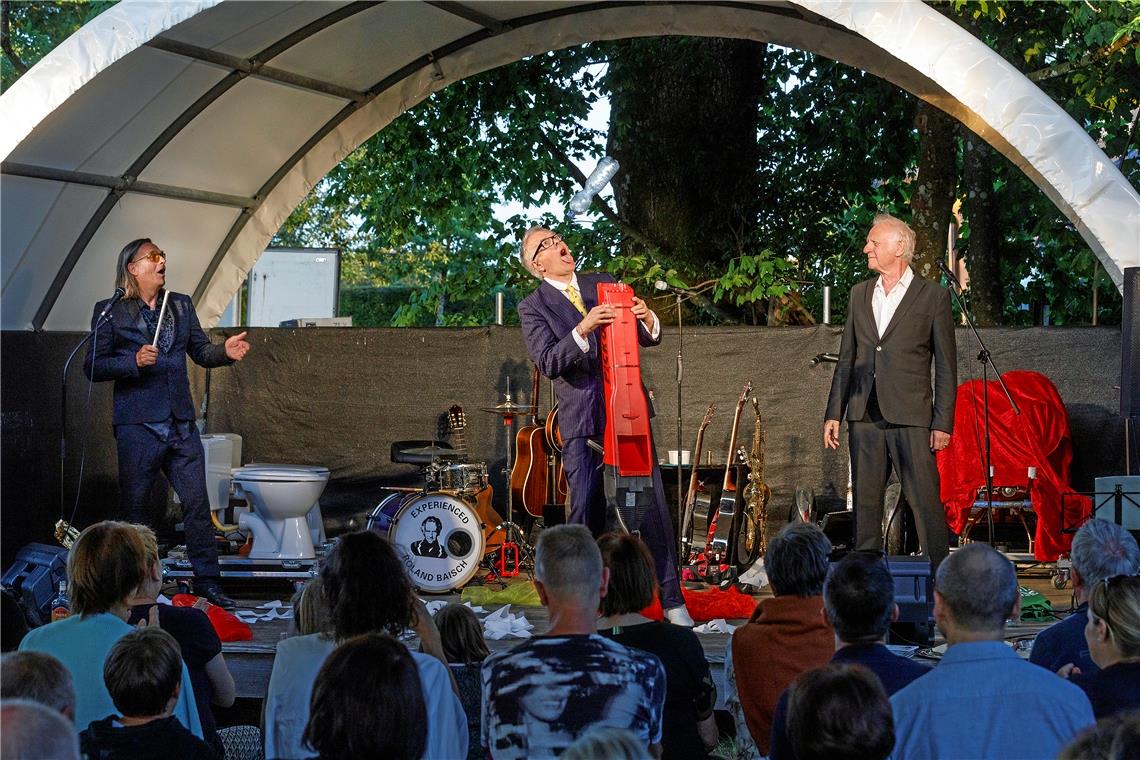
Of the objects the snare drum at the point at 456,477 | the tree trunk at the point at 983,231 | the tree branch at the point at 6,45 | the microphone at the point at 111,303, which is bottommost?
the snare drum at the point at 456,477

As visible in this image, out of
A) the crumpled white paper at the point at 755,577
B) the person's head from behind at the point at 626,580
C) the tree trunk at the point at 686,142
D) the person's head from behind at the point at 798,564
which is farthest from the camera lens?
the tree trunk at the point at 686,142

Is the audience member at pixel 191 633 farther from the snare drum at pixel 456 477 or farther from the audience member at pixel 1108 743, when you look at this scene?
the snare drum at pixel 456 477

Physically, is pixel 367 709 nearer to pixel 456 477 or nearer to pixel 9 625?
pixel 9 625

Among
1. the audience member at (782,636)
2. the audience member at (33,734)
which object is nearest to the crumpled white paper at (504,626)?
the audience member at (782,636)

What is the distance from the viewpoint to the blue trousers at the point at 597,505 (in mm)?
6367

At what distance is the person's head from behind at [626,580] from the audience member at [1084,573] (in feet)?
3.90

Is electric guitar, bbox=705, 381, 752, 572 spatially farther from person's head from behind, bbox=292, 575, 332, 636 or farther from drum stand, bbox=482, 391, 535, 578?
person's head from behind, bbox=292, 575, 332, 636

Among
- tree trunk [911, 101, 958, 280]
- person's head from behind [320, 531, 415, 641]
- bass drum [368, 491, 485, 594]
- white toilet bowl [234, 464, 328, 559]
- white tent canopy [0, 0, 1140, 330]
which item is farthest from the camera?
tree trunk [911, 101, 958, 280]

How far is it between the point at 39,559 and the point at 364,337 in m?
3.80

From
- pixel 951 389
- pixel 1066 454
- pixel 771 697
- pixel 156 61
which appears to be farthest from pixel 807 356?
pixel 771 697

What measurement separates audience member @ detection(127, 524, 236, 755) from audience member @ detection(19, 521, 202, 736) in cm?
5

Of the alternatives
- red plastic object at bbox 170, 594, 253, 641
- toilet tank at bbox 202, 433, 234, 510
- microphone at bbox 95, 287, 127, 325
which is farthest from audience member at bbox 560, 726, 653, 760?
toilet tank at bbox 202, 433, 234, 510

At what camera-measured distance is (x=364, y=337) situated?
33.0 ft

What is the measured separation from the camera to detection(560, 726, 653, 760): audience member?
2.13m
